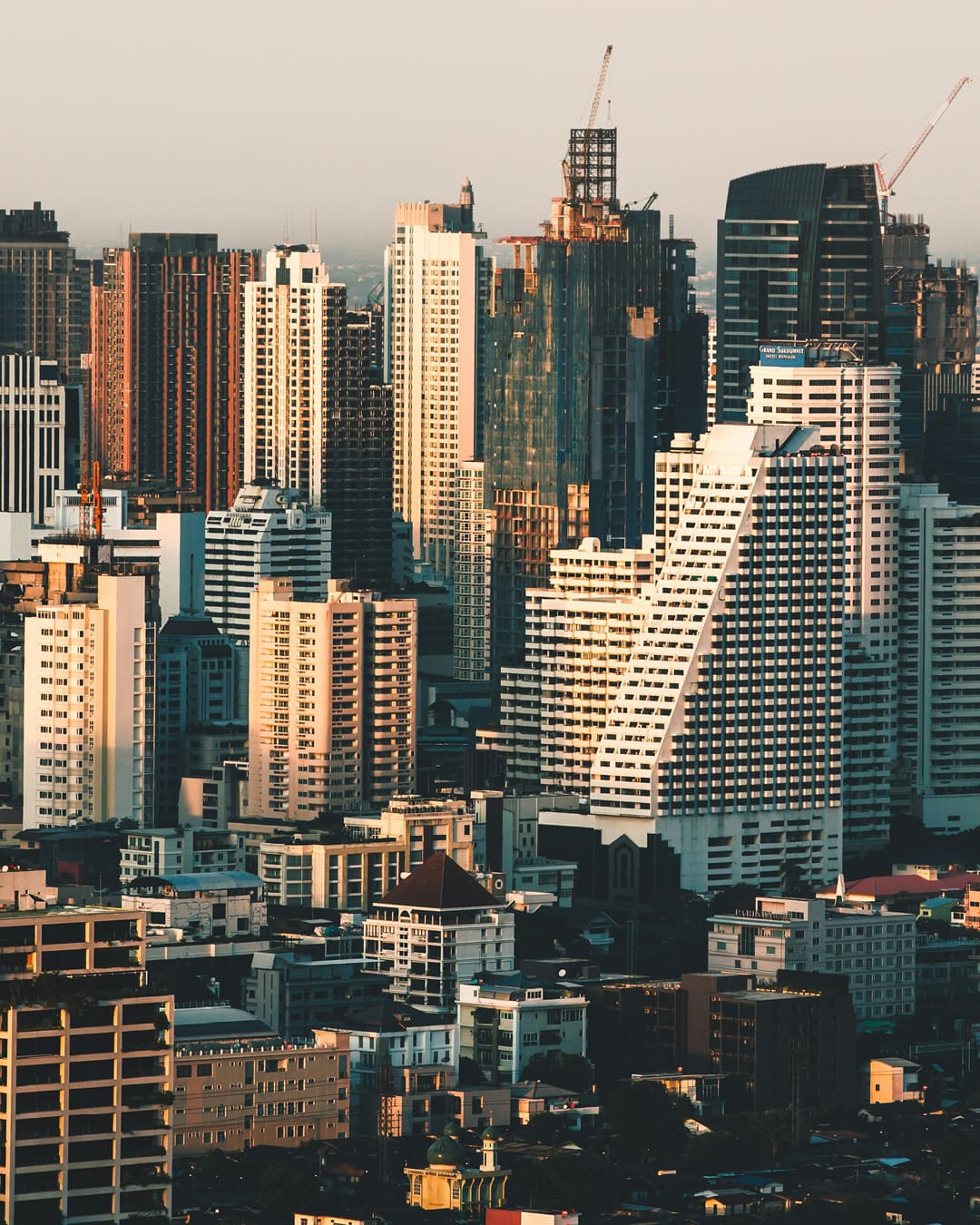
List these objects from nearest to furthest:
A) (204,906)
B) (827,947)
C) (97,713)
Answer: (204,906) → (827,947) → (97,713)

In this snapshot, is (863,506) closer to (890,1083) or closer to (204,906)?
(204,906)

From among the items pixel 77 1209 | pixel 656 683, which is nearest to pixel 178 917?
pixel 656 683

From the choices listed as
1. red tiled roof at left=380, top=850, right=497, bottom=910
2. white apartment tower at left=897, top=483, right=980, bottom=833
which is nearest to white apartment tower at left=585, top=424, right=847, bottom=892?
white apartment tower at left=897, top=483, right=980, bottom=833

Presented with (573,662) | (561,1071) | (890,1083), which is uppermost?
(573,662)

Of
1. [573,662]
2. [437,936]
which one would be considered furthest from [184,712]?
[437,936]

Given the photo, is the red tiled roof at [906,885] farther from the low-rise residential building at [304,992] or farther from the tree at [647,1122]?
the tree at [647,1122]

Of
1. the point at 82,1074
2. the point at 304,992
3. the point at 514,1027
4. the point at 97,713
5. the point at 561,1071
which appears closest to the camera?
the point at 82,1074
